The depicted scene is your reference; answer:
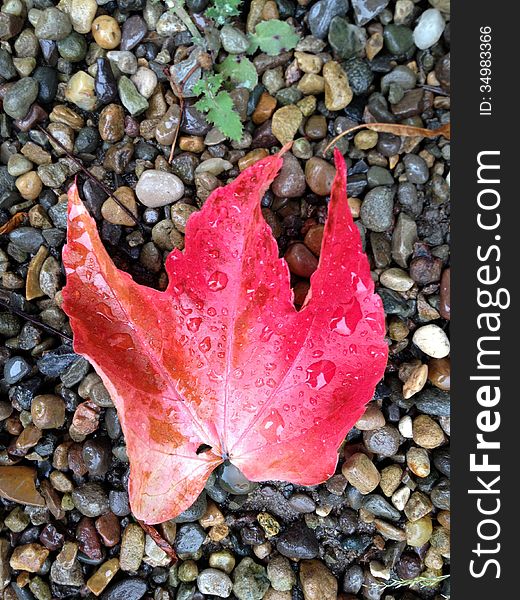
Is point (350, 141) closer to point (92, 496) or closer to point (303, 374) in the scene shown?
point (303, 374)

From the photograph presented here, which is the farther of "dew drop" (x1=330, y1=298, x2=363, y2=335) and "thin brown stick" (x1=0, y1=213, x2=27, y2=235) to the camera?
"thin brown stick" (x1=0, y1=213, x2=27, y2=235)

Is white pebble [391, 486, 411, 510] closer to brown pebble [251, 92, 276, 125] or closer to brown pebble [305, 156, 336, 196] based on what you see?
brown pebble [305, 156, 336, 196]

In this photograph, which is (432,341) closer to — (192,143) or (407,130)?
(407,130)

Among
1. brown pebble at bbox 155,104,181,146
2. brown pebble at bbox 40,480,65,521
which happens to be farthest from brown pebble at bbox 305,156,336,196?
brown pebble at bbox 40,480,65,521

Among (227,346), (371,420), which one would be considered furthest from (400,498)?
(227,346)

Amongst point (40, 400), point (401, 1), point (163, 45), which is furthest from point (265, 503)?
point (401, 1)
